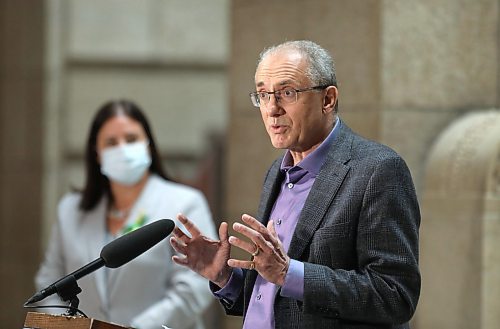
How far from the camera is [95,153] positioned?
204 inches

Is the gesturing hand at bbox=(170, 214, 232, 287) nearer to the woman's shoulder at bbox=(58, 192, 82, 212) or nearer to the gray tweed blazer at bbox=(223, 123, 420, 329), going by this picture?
the gray tweed blazer at bbox=(223, 123, 420, 329)

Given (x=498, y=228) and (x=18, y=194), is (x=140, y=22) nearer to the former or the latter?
(x=18, y=194)

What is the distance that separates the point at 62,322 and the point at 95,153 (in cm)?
221

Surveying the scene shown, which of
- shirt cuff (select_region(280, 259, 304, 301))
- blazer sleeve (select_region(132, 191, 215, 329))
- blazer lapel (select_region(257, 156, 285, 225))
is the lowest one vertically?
blazer sleeve (select_region(132, 191, 215, 329))

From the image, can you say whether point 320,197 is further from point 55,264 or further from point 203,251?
point 55,264

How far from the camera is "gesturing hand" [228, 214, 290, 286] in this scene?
9.50 ft

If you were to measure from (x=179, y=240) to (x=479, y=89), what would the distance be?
112 inches

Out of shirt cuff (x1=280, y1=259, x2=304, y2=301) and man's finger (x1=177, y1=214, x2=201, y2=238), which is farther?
man's finger (x1=177, y1=214, x2=201, y2=238)

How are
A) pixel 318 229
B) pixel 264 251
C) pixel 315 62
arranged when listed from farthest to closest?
pixel 315 62, pixel 318 229, pixel 264 251

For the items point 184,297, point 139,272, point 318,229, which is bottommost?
point 184,297

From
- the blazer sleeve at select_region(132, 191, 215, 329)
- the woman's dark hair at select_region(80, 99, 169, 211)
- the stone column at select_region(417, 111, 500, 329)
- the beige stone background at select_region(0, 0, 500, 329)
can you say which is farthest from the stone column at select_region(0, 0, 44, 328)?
the stone column at select_region(417, 111, 500, 329)

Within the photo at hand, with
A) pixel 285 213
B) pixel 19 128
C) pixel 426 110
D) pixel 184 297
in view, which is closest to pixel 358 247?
pixel 285 213

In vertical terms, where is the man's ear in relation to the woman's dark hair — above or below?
above

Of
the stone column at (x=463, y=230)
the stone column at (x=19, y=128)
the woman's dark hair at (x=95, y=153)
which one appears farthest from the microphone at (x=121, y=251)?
the stone column at (x=19, y=128)
